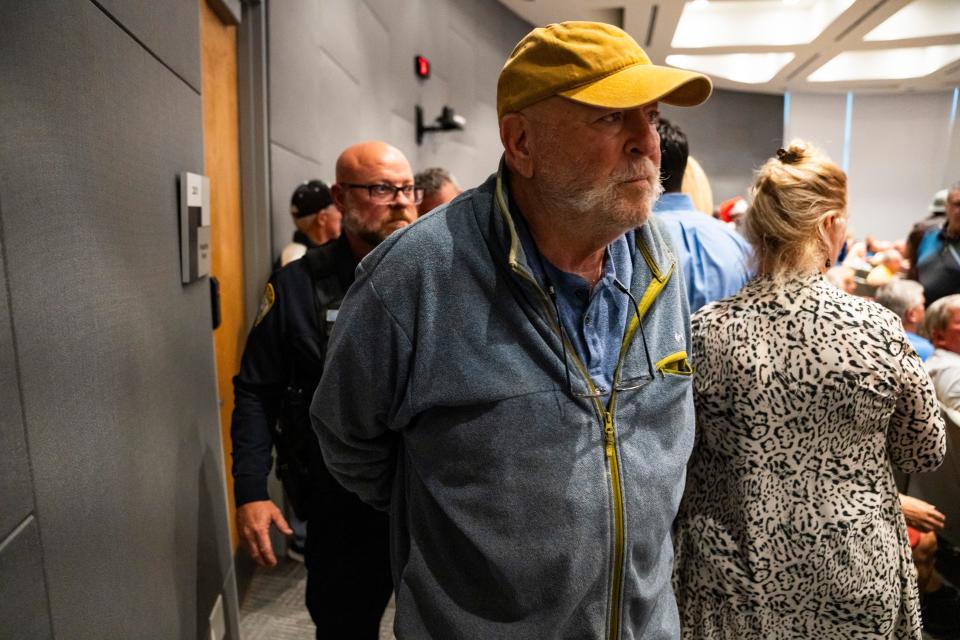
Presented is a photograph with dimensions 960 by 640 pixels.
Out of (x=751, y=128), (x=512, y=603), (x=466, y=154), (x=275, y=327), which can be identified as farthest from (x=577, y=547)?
(x=751, y=128)

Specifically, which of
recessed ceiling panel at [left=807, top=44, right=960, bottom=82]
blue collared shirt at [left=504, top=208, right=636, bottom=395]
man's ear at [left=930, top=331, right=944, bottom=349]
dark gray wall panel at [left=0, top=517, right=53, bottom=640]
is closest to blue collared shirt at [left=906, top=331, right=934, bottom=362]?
man's ear at [left=930, top=331, right=944, bottom=349]

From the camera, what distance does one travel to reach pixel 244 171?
2.75 metres

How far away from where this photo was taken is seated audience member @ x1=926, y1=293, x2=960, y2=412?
2.42 metres

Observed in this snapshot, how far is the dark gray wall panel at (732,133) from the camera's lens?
12.4m

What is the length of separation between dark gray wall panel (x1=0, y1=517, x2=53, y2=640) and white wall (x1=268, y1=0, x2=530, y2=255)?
2102 mm

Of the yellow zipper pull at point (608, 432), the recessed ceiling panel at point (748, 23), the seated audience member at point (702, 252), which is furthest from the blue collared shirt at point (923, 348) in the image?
the recessed ceiling panel at point (748, 23)

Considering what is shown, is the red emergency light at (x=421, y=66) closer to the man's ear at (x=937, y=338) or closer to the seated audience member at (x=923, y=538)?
the man's ear at (x=937, y=338)

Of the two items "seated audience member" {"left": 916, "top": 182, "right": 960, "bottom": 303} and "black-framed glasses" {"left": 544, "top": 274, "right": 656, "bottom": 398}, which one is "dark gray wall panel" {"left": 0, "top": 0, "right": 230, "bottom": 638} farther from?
"seated audience member" {"left": 916, "top": 182, "right": 960, "bottom": 303}

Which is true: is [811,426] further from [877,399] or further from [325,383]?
[325,383]

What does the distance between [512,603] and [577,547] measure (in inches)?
5.7

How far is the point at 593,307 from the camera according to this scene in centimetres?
111

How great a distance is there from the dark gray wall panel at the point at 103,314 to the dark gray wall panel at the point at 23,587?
32mm

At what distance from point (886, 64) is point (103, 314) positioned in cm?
1281

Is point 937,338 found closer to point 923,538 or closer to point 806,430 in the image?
point 923,538
